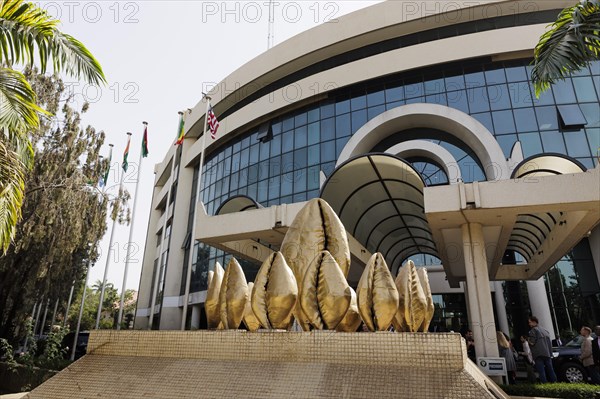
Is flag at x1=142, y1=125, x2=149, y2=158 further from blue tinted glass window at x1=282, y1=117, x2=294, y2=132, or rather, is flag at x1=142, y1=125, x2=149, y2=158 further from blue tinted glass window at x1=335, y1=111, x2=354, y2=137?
blue tinted glass window at x1=335, y1=111, x2=354, y2=137

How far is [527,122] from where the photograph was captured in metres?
17.1

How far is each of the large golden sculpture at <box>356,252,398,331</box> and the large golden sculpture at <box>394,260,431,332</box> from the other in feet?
0.85

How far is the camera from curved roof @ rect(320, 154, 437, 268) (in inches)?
446

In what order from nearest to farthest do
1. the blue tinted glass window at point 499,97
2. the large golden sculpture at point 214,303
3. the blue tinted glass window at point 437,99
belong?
the large golden sculpture at point 214,303, the blue tinted glass window at point 499,97, the blue tinted glass window at point 437,99

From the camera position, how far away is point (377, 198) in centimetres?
1370

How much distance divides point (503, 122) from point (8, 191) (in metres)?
18.3

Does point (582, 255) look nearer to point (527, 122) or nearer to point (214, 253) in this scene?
point (527, 122)

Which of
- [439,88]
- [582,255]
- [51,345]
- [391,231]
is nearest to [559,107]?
[439,88]

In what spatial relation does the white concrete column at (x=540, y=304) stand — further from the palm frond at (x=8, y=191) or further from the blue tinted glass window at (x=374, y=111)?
the palm frond at (x=8, y=191)

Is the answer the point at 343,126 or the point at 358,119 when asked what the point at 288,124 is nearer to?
the point at 343,126

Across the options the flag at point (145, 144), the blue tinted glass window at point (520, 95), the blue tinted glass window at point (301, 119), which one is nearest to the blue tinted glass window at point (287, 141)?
the blue tinted glass window at point (301, 119)

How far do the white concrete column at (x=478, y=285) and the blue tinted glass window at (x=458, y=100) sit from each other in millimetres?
9410

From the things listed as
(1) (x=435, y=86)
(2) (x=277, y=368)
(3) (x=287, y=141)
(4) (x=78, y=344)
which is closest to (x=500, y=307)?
(1) (x=435, y=86)

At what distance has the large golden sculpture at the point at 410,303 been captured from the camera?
4.54 meters
